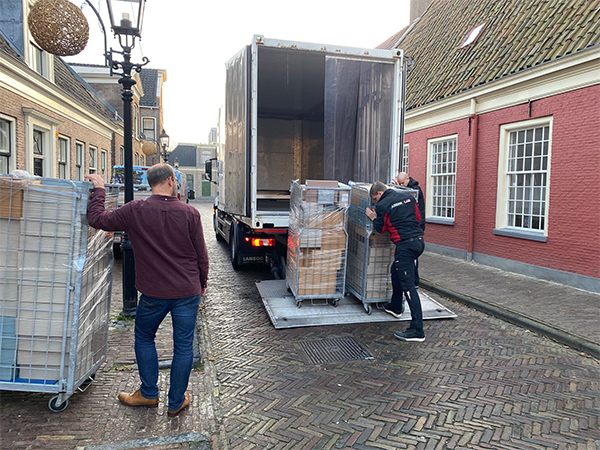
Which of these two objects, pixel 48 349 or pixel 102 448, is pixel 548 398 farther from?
pixel 48 349

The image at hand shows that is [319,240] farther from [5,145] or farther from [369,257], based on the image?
[5,145]

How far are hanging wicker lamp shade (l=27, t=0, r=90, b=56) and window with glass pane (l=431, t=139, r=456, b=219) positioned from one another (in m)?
8.67

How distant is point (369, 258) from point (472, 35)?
26.5 ft

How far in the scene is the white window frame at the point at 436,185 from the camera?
34.2 ft

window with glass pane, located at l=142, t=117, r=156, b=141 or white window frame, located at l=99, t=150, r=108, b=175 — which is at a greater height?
window with glass pane, located at l=142, t=117, r=156, b=141

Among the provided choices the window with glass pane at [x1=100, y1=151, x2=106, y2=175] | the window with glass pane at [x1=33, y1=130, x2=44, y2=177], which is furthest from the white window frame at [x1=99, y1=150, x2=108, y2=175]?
the window with glass pane at [x1=33, y1=130, x2=44, y2=177]

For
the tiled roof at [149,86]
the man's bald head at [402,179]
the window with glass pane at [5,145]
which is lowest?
the man's bald head at [402,179]

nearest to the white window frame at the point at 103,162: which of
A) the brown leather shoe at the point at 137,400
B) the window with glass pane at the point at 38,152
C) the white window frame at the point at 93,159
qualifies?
the white window frame at the point at 93,159

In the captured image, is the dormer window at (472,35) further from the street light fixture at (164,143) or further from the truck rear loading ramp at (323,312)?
the street light fixture at (164,143)

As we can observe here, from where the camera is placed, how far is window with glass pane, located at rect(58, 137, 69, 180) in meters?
13.0

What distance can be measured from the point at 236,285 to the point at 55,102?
353 inches

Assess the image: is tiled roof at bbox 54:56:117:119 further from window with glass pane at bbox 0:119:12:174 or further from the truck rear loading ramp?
the truck rear loading ramp

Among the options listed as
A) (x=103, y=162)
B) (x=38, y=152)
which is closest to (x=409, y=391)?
(x=38, y=152)

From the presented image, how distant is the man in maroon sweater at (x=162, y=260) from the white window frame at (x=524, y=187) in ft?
23.3
